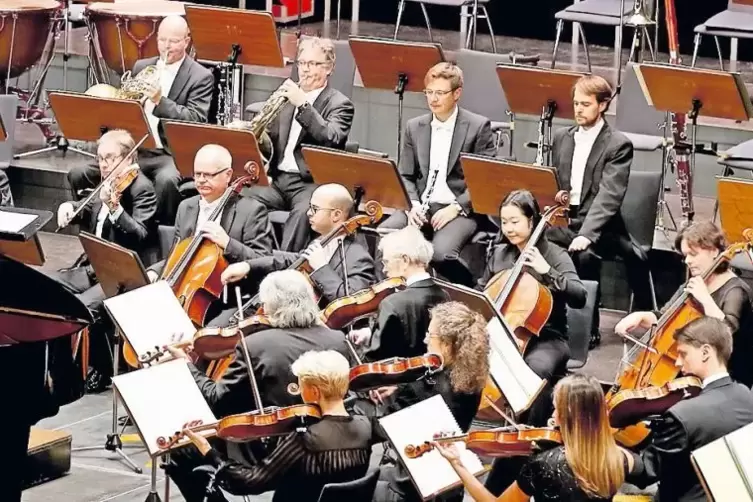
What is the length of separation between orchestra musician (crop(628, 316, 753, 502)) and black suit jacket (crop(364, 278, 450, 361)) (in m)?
1.28

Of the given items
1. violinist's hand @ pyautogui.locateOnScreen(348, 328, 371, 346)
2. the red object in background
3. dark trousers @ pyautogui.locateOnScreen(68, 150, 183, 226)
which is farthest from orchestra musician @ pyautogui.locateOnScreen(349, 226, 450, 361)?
the red object in background

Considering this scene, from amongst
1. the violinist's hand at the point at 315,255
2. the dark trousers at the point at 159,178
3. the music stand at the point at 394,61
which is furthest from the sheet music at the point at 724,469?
the dark trousers at the point at 159,178

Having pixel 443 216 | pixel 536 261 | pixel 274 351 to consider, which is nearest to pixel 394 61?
pixel 443 216

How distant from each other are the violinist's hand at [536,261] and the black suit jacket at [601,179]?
876 mm

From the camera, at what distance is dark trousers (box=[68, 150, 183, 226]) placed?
8.27 metres

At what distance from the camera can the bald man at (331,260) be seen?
682 centimetres

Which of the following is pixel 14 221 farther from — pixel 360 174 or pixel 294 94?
pixel 294 94

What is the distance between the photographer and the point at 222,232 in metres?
6.89

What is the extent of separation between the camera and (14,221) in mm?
5836

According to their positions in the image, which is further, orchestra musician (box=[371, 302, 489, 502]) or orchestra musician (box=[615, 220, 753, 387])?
orchestra musician (box=[615, 220, 753, 387])

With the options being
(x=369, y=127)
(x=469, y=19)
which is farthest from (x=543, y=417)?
(x=469, y=19)

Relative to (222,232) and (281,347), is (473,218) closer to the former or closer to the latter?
(222,232)

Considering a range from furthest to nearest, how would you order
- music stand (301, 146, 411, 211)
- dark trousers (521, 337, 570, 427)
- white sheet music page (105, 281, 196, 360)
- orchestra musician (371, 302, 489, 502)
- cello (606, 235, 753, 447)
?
music stand (301, 146, 411, 211)
dark trousers (521, 337, 570, 427)
cello (606, 235, 753, 447)
white sheet music page (105, 281, 196, 360)
orchestra musician (371, 302, 489, 502)

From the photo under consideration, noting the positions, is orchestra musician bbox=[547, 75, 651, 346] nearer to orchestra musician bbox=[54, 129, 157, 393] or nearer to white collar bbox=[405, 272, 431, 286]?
white collar bbox=[405, 272, 431, 286]
